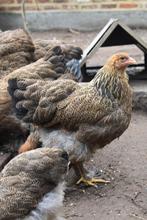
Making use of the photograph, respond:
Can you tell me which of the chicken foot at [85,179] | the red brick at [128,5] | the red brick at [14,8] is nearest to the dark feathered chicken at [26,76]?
the chicken foot at [85,179]

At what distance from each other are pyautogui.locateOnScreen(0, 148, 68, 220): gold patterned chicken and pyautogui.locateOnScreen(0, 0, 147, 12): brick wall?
6.35 m

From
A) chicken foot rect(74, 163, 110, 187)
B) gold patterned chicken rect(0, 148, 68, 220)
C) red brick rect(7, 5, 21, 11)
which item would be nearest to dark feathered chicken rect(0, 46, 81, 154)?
chicken foot rect(74, 163, 110, 187)

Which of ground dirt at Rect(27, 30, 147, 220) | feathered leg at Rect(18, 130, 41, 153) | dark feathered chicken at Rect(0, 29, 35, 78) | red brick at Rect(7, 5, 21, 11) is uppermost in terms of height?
→ dark feathered chicken at Rect(0, 29, 35, 78)

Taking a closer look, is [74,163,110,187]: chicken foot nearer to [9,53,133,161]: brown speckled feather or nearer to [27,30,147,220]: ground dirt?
[27,30,147,220]: ground dirt

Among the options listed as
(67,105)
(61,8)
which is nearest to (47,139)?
(67,105)

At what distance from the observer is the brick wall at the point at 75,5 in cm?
1036

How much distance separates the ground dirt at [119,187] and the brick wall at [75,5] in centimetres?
396

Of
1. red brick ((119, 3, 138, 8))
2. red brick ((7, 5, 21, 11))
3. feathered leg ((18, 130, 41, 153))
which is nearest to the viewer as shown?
feathered leg ((18, 130, 41, 153))

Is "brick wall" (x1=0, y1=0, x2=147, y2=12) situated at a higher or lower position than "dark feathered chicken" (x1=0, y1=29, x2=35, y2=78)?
lower

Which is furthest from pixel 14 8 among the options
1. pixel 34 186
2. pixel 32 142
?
pixel 34 186

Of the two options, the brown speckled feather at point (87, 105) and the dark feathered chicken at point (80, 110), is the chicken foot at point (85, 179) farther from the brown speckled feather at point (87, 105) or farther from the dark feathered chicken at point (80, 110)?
the brown speckled feather at point (87, 105)

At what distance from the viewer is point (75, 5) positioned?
10594 mm

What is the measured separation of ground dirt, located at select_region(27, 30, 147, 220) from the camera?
4.90m

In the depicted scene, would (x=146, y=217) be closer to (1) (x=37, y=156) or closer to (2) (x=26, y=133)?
(1) (x=37, y=156)
